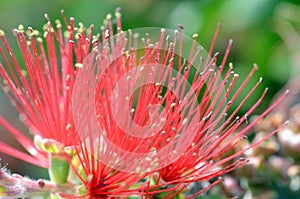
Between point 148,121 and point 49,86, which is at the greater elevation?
point 49,86

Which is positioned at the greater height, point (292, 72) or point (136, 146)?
point (292, 72)

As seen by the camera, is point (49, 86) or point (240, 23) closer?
point (49, 86)

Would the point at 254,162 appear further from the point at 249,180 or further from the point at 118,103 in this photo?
the point at 118,103

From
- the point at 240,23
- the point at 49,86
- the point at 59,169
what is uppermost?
the point at 240,23

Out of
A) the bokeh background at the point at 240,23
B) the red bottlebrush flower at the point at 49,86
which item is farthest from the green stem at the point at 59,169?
the bokeh background at the point at 240,23

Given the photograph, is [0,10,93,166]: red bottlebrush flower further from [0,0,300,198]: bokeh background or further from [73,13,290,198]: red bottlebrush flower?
[0,0,300,198]: bokeh background

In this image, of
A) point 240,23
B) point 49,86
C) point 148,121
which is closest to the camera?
point 148,121

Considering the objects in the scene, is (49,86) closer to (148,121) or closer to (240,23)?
(148,121)

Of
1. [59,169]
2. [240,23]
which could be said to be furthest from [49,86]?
[240,23]

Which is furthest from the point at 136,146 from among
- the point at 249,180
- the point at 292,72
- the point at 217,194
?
the point at 292,72

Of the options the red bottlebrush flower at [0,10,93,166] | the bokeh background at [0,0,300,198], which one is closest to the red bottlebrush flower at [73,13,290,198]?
the red bottlebrush flower at [0,10,93,166]
